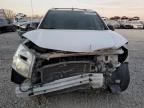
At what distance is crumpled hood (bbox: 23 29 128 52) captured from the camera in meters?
5.04

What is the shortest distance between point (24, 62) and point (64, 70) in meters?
0.73

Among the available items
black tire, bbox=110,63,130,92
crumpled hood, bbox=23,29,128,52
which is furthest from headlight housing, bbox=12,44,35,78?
black tire, bbox=110,63,130,92

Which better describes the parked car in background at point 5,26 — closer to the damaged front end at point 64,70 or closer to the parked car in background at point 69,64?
the parked car in background at point 69,64

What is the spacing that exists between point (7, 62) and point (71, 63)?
17.3 feet

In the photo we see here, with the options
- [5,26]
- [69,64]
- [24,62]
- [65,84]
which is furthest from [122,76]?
[5,26]

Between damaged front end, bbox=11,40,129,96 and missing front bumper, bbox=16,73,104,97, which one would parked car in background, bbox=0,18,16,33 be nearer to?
damaged front end, bbox=11,40,129,96

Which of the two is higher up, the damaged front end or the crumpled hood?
the crumpled hood

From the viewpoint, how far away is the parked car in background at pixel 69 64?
16.3 feet

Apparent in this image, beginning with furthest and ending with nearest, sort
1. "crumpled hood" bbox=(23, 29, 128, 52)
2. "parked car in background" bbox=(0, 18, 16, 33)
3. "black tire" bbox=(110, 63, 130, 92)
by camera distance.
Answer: "parked car in background" bbox=(0, 18, 16, 33)
"black tire" bbox=(110, 63, 130, 92)
"crumpled hood" bbox=(23, 29, 128, 52)

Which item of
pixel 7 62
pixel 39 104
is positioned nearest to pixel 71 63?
pixel 39 104

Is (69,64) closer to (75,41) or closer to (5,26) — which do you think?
(75,41)

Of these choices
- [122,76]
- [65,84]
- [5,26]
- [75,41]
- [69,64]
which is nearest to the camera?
[65,84]

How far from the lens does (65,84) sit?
4914 mm

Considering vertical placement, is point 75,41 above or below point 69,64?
above
